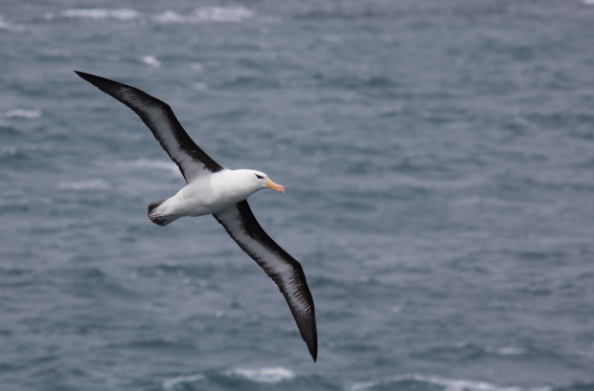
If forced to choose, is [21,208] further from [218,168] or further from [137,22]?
[137,22]

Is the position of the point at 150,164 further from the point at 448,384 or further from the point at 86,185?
the point at 448,384

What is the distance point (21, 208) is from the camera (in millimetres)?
49812

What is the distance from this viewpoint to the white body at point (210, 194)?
13.3 m

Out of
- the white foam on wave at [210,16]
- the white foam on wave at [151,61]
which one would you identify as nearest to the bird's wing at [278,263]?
the white foam on wave at [151,61]

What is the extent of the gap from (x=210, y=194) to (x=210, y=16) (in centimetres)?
8644

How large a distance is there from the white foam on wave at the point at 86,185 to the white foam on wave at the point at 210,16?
45304 millimetres

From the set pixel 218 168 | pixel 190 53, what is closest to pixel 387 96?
pixel 190 53

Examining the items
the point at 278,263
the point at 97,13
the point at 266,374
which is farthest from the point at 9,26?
the point at 278,263

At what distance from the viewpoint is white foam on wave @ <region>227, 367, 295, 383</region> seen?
3616 cm

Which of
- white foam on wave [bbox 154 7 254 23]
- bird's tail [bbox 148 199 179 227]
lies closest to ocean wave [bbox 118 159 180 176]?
white foam on wave [bbox 154 7 254 23]

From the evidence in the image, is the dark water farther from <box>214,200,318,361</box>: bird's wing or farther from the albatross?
the albatross

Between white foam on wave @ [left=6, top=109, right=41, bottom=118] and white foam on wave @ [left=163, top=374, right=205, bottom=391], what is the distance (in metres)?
36.0

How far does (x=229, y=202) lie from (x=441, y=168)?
4782 cm

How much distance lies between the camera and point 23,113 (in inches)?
2530
